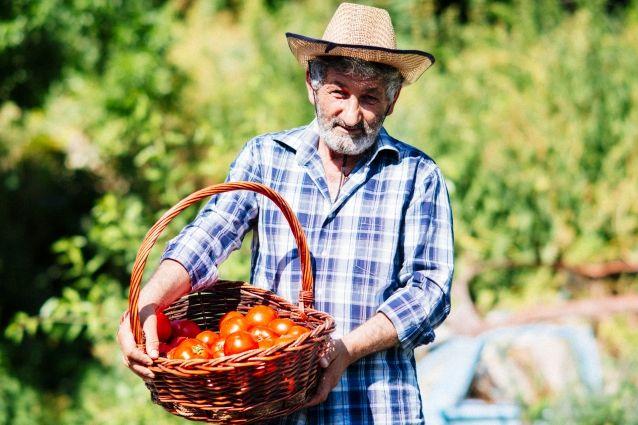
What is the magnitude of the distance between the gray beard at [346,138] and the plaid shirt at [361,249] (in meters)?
0.07

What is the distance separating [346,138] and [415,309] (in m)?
0.43

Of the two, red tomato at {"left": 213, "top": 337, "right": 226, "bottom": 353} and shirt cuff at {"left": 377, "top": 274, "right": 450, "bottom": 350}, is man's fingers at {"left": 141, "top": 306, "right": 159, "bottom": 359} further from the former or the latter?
shirt cuff at {"left": 377, "top": 274, "right": 450, "bottom": 350}

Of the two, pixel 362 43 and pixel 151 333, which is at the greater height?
pixel 362 43

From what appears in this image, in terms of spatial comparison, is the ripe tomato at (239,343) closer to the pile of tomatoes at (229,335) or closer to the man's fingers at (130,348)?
→ the pile of tomatoes at (229,335)

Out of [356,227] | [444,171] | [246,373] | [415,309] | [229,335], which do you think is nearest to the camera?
[246,373]

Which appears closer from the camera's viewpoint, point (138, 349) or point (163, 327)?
point (138, 349)

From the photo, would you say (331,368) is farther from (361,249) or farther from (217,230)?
(217,230)

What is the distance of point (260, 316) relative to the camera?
192cm

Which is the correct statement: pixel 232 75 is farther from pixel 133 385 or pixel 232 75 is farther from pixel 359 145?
pixel 359 145

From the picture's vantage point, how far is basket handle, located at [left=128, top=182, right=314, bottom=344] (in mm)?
1771

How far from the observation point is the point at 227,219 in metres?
2.09

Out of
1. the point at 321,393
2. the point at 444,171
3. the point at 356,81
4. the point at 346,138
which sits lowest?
the point at 321,393

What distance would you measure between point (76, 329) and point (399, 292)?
7.55 ft

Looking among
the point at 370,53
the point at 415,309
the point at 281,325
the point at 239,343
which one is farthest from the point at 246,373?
the point at 370,53
